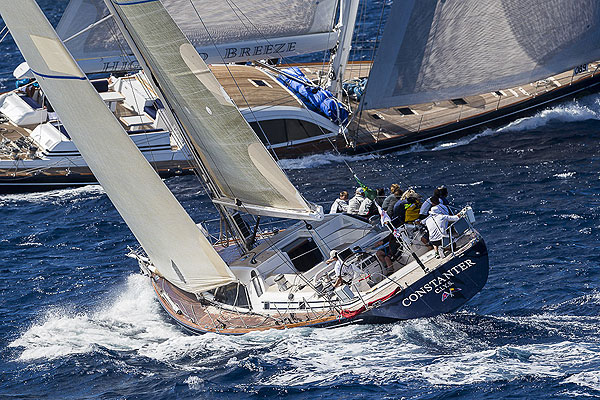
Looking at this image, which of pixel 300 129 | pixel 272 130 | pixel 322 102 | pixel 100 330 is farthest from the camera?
pixel 300 129

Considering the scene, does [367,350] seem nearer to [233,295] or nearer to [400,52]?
[233,295]

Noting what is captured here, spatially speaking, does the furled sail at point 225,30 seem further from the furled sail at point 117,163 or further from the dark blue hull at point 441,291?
the dark blue hull at point 441,291

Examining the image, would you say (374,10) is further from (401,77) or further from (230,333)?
(230,333)

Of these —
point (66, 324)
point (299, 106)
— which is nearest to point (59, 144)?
point (299, 106)

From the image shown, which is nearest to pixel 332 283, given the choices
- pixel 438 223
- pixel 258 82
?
pixel 438 223

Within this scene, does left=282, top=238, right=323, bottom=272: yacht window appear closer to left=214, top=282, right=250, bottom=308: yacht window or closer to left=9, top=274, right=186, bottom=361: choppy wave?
left=214, top=282, right=250, bottom=308: yacht window
